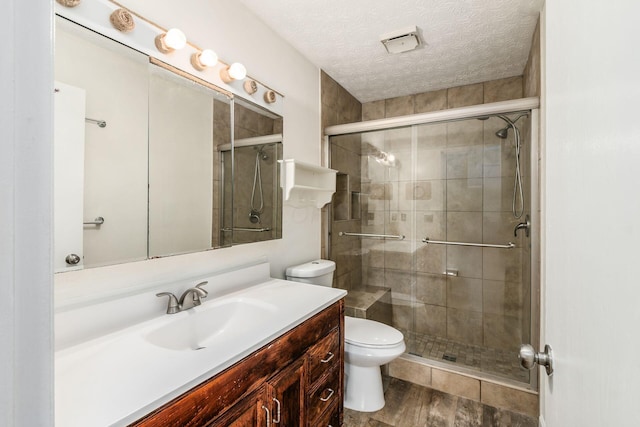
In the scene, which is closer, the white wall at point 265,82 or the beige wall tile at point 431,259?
the white wall at point 265,82

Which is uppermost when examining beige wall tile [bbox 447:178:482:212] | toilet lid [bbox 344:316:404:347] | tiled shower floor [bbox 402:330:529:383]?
beige wall tile [bbox 447:178:482:212]

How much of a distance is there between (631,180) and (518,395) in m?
2.27

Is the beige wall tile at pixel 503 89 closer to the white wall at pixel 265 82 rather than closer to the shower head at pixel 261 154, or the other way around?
the white wall at pixel 265 82

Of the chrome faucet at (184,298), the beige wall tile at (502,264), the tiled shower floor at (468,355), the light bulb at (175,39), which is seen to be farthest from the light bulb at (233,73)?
the tiled shower floor at (468,355)

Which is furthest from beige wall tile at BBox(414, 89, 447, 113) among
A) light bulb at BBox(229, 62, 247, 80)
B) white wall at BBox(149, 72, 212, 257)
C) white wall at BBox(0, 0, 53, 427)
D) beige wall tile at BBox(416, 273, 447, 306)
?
white wall at BBox(0, 0, 53, 427)

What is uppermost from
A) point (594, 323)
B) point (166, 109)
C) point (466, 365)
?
point (166, 109)

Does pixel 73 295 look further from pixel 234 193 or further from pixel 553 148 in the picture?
pixel 553 148

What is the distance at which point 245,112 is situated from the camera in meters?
1.74

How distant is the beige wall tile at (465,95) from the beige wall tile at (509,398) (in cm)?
228

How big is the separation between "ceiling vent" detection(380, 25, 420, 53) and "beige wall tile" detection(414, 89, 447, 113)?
903 millimetres

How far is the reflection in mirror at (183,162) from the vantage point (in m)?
1.30

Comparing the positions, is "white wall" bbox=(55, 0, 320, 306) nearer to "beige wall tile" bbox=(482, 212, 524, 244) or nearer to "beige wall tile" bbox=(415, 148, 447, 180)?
"beige wall tile" bbox=(415, 148, 447, 180)

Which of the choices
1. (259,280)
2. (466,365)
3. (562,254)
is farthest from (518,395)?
(562,254)

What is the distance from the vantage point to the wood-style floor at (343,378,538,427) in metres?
1.86
